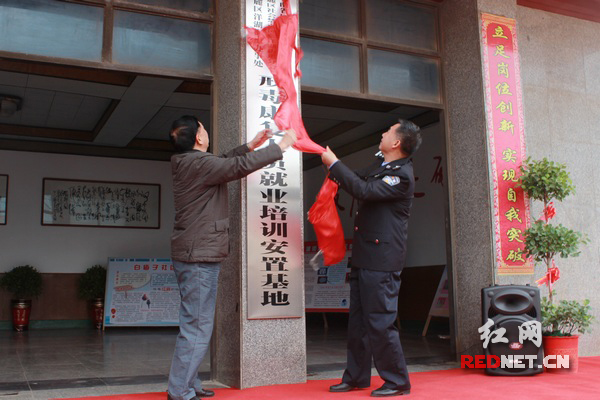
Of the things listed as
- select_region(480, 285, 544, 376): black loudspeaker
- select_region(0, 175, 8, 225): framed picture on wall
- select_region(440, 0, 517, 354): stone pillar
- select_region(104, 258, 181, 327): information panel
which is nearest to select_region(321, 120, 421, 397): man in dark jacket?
select_region(480, 285, 544, 376): black loudspeaker

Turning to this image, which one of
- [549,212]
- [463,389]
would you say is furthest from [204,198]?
[549,212]

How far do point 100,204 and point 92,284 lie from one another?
1296 millimetres

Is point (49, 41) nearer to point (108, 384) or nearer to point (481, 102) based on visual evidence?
point (108, 384)

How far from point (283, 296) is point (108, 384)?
1.18 m

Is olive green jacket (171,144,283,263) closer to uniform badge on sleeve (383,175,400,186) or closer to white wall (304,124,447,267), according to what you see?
uniform badge on sleeve (383,175,400,186)

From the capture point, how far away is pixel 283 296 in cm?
354

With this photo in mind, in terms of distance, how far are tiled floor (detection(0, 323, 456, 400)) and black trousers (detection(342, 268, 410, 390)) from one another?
2.20 ft

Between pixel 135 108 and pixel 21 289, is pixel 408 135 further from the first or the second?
pixel 21 289

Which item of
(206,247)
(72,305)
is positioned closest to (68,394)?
(206,247)

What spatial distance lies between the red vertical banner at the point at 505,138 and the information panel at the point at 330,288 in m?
3.76

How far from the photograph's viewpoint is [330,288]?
8273mm

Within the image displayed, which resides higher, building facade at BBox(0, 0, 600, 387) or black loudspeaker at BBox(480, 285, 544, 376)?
building facade at BBox(0, 0, 600, 387)

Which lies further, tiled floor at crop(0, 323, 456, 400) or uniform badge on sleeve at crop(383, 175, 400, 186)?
tiled floor at crop(0, 323, 456, 400)

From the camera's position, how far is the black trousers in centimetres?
305
